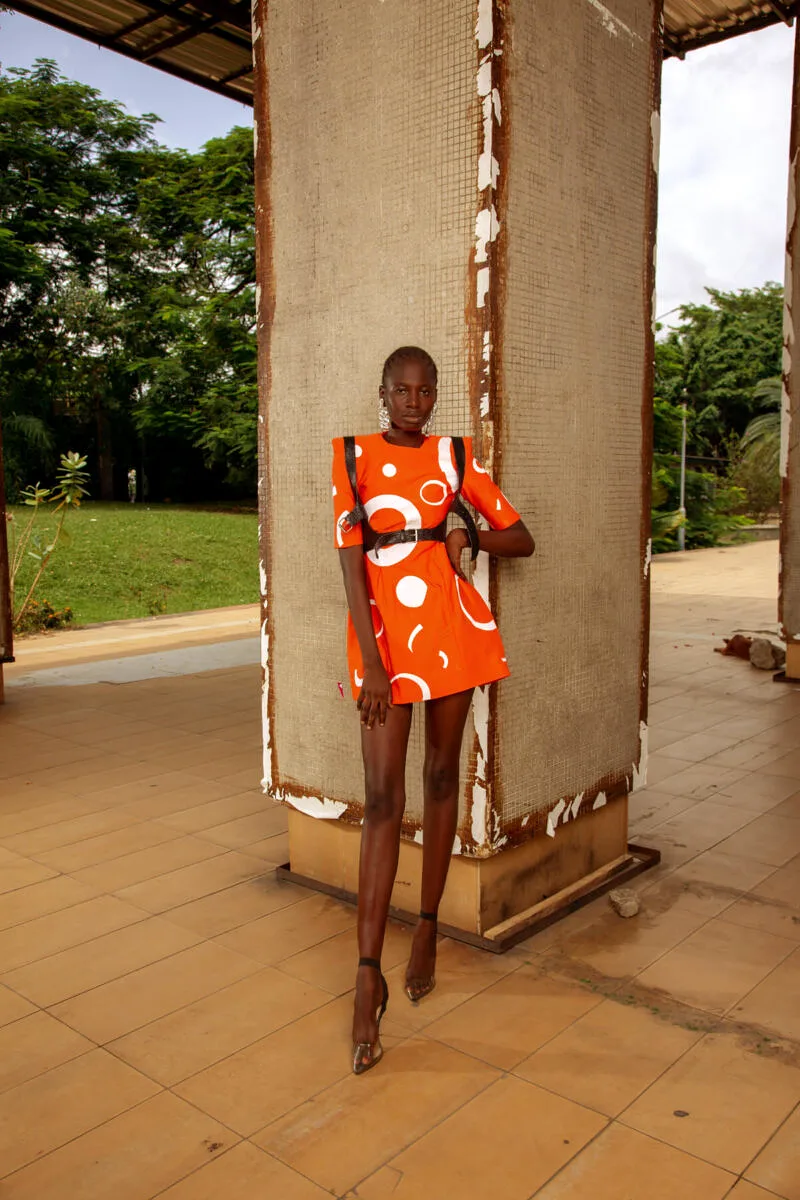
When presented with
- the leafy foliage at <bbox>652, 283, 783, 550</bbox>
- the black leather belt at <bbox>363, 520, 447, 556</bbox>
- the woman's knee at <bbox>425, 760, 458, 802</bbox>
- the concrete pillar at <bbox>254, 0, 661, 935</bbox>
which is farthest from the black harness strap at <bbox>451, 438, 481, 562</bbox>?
the leafy foliage at <bbox>652, 283, 783, 550</bbox>

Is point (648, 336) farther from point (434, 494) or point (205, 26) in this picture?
point (205, 26)

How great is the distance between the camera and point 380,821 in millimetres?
2475

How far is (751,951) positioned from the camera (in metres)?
2.90

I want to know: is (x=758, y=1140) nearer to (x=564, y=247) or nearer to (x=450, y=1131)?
(x=450, y=1131)

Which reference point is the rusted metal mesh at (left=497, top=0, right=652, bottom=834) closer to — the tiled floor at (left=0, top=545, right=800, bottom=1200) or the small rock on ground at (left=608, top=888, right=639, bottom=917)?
the small rock on ground at (left=608, top=888, right=639, bottom=917)

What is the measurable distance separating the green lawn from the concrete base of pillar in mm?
8519

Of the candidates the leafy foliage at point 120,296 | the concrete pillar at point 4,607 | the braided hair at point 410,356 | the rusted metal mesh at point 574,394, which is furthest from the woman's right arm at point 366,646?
the leafy foliage at point 120,296

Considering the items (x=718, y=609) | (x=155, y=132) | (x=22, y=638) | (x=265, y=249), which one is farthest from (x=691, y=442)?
(x=265, y=249)

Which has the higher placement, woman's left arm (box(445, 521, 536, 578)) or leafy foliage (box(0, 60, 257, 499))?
leafy foliage (box(0, 60, 257, 499))

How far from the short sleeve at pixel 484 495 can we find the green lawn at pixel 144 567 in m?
9.42

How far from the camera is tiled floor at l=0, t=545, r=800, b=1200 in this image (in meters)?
1.98

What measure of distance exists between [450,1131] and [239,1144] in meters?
0.43

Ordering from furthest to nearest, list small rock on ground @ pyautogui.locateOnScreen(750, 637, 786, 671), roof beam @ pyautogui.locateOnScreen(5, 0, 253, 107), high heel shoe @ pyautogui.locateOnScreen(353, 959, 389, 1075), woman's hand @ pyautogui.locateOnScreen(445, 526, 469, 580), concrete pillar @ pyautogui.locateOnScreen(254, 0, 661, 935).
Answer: small rock on ground @ pyautogui.locateOnScreen(750, 637, 786, 671) < roof beam @ pyautogui.locateOnScreen(5, 0, 253, 107) < concrete pillar @ pyautogui.locateOnScreen(254, 0, 661, 935) < woman's hand @ pyautogui.locateOnScreen(445, 526, 469, 580) < high heel shoe @ pyautogui.locateOnScreen(353, 959, 389, 1075)

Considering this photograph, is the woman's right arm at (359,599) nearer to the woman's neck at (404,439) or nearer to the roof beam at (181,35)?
the woman's neck at (404,439)
